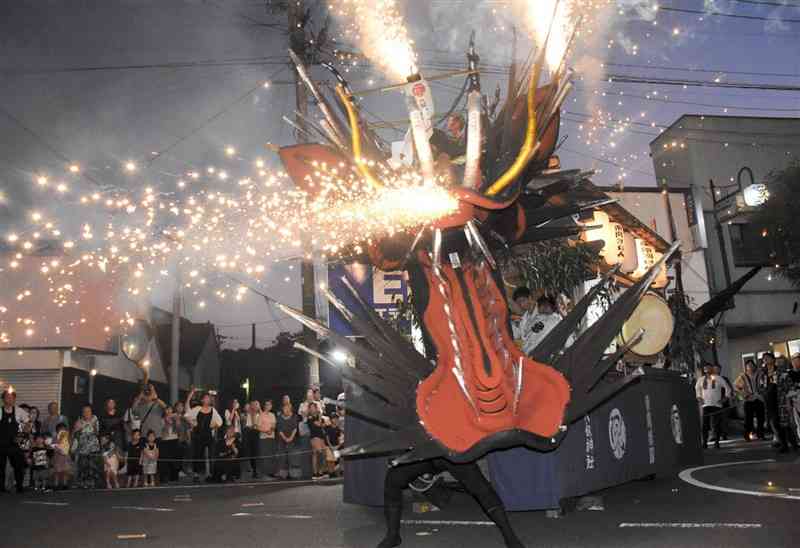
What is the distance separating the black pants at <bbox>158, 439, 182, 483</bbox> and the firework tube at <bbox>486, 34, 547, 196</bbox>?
1178 centimetres

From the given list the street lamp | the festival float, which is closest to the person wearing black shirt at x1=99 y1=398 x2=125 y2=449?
the street lamp

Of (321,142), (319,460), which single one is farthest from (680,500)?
(319,460)

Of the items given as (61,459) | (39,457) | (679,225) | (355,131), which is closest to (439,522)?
(355,131)

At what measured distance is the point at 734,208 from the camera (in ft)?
87.9

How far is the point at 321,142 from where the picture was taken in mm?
6488

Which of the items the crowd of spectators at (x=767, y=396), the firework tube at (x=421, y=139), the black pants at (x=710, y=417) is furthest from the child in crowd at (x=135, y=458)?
the black pants at (x=710, y=417)

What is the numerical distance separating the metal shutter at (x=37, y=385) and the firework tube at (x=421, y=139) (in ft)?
61.9

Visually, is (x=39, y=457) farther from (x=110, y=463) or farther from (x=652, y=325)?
(x=652, y=325)

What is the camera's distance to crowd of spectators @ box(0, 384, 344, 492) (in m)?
14.0

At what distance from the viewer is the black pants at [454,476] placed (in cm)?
493

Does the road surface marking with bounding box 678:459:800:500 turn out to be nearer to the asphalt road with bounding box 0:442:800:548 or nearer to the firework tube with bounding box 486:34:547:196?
the asphalt road with bounding box 0:442:800:548

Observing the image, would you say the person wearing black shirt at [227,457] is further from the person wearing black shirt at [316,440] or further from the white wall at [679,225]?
the white wall at [679,225]

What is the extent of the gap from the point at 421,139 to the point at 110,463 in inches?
458

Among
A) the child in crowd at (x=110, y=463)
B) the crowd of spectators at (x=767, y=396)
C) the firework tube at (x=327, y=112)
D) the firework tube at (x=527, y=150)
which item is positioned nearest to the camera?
the firework tube at (x=527, y=150)
